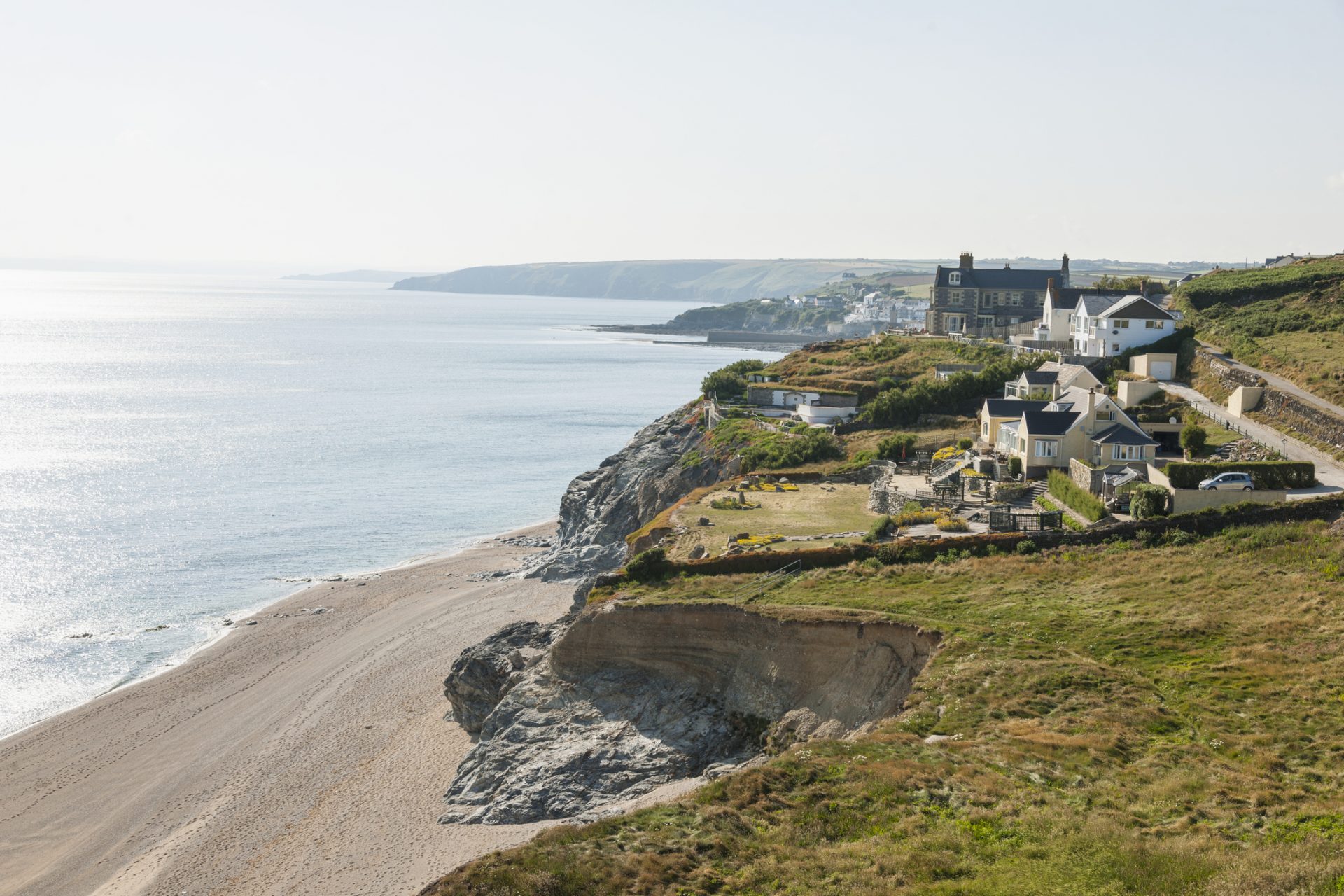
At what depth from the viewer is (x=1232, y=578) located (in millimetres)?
30500

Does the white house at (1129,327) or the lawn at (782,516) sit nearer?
the lawn at (782,516)

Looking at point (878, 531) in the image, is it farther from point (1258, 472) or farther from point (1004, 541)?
point (1258, 472)

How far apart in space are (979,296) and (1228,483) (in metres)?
69.3

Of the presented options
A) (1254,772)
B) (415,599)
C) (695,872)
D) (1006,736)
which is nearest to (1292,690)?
(1254,772)

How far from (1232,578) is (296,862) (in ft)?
84.1

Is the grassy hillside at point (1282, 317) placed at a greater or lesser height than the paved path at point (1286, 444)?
greater

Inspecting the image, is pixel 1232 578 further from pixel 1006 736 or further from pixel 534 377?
pixel 534 377

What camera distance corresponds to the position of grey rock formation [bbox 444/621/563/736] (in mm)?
37125

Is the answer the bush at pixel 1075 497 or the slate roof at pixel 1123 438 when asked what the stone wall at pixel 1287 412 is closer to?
the slate roof at pixel 1123 438

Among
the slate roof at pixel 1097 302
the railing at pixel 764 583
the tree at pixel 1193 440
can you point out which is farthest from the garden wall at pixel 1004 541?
the slate roof at pixel 1097 302

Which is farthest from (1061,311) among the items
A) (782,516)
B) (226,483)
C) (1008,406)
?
(226,483)

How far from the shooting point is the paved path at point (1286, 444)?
124ft

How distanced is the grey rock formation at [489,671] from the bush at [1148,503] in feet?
62.8

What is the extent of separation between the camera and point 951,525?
122 feet
